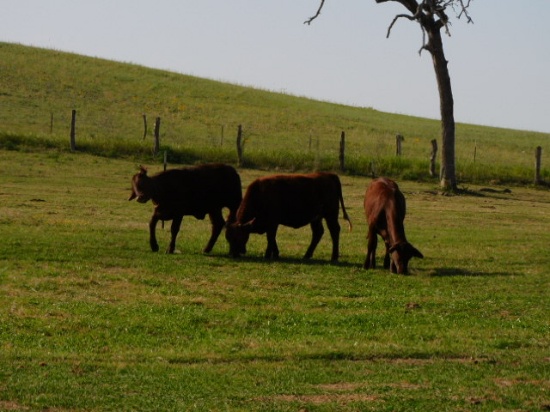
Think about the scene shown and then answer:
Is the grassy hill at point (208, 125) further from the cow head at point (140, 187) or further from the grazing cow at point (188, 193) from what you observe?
the cow head at point (140, 187)

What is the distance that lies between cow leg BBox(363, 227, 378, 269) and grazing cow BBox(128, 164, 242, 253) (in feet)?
10.6

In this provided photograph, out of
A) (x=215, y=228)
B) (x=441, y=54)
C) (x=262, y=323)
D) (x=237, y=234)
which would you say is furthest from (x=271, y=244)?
(x=441, y=54)

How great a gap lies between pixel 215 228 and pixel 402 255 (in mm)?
4479

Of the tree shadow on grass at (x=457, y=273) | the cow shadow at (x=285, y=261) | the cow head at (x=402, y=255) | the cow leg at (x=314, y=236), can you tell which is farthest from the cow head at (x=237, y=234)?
the tree shadow on grass at (x=457, y=273)

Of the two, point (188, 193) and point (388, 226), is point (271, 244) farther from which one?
point (388, 226)

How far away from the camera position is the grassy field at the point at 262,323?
32.8ft

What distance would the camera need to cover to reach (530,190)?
4191 cm

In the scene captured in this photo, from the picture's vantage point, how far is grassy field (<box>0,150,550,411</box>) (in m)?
9.99

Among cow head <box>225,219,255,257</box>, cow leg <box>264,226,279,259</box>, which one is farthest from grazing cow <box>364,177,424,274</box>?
cow head <box>225,219,255,257</box>

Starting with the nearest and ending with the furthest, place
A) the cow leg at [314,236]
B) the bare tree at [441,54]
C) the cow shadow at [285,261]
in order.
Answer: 1. the cow shadow at [285,261]
2. the cow leg at [314,236]
3. the bare tree at [441,54]

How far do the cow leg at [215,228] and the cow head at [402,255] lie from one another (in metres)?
3.96

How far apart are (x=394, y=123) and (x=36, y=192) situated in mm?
46099

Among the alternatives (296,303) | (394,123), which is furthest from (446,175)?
(394,123)

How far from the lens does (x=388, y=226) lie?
719 inches
